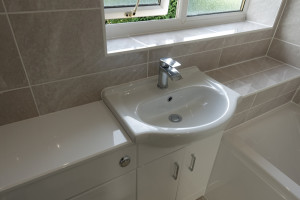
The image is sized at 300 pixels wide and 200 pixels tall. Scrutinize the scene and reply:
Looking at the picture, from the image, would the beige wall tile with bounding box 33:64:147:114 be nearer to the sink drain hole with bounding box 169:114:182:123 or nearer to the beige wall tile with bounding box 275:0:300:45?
the sink drain hole with bounding box 169:114:182:123

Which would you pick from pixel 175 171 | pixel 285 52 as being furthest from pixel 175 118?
pixel 285 52

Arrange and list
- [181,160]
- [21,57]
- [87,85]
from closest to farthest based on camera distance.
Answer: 1. [21,57]
2. [87,85]
3. [181,160]

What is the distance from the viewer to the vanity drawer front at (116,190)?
83 cm

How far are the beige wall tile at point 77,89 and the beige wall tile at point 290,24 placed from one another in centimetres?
113

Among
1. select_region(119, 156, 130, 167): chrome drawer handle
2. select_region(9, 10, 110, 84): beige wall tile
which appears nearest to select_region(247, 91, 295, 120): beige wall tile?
select_region(119, 156, 130, 167): chrome drawer handle

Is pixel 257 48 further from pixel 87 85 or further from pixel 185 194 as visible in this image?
pixel 87 85

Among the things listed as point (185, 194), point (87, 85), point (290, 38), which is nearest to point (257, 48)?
point (290, 38)

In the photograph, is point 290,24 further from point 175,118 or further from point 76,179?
point 76,179

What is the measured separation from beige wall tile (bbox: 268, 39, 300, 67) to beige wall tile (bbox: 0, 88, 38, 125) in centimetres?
165

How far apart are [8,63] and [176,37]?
0.83m

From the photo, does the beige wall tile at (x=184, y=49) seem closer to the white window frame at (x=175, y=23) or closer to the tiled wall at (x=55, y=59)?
the tiled wall at (x=55, y=59)

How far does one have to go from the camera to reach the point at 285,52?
5.10 ft

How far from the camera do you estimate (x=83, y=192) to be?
0.81 metres

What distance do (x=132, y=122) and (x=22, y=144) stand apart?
1.34 feet
